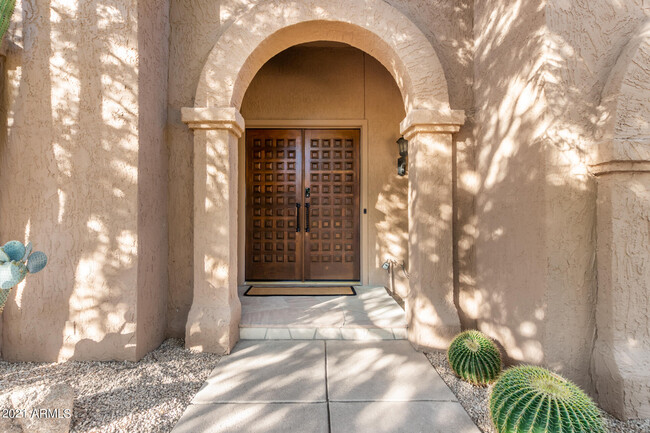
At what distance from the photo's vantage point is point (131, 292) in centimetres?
296

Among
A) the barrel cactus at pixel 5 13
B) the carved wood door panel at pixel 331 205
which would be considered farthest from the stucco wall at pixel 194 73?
the carved wood door panel at pixel 331 205

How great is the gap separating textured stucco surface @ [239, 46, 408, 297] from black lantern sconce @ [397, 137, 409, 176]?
18cm

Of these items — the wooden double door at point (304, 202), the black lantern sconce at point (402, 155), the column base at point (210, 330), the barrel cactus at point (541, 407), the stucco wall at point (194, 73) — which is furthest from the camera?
the wooden double door at point (304, 202)

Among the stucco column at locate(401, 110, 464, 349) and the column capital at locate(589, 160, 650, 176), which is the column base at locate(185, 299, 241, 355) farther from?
the column capital at locate(589, 160, 650, 176)

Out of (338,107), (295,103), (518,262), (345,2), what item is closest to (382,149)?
(338,107)

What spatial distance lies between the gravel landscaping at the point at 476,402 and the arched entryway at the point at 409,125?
42 centimetres

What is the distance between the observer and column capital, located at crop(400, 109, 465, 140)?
3.27 metres

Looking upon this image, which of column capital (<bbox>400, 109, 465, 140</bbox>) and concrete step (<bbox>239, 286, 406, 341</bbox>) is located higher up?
column capital (<bbox>400, 109, 465, 140</bbox>)

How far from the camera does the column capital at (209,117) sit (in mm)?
3270

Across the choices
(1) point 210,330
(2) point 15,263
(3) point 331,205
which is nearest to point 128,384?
(1) point 210,330

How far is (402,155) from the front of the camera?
5.03 meters

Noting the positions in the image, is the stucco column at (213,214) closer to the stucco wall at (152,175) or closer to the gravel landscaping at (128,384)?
the stucco wall at (152,175)

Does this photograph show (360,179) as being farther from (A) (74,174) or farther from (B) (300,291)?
(A) (74,174)

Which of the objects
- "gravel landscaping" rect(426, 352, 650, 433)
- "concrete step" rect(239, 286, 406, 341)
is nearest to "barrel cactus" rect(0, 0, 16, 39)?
"concrete step" rect(239, 286, 406, 341)
